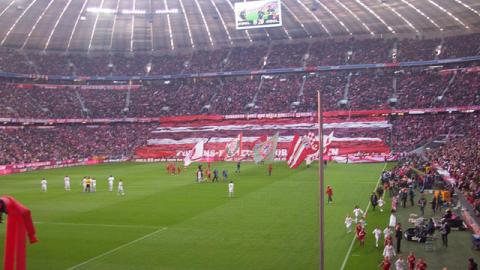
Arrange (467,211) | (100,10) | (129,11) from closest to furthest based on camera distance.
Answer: (467,211)
(100,10)
(129,11)

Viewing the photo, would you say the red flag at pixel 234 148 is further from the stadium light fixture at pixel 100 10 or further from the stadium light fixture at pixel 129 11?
the stadium light fixture at pixel 100 10

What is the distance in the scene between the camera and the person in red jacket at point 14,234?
23.0 feet

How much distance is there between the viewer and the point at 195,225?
24.4 metres

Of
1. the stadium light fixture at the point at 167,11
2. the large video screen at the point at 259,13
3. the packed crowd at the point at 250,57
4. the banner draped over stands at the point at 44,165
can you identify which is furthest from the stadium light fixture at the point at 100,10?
the banner draped over stands at the point at 44,165

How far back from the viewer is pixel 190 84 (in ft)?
298

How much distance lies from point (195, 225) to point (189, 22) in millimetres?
59457

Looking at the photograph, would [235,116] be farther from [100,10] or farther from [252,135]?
[100,10]

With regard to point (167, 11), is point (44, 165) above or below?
below

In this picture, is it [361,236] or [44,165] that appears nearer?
[361,236]

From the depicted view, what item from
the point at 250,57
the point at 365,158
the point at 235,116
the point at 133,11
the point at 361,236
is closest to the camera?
the point at 361,236

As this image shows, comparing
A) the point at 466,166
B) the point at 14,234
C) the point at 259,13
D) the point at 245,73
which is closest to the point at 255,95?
the point at 245,73

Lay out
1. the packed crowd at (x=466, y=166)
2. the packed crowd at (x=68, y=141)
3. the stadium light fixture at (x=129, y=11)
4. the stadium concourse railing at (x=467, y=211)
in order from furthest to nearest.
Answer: the stadium light fixture at (x=129, y=11) < the packed crowd at (x=68, y=141) < the packed crowd at (x=466, y=166) < the stadium concourse railing at (x=467, y=211)

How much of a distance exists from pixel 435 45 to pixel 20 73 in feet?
222

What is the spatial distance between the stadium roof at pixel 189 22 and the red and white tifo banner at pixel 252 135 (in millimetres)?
16253
